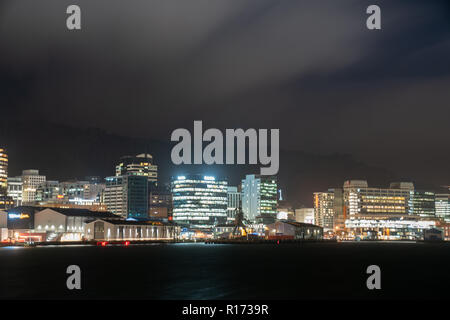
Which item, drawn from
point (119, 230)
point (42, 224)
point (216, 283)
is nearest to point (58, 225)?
point (42, 224)

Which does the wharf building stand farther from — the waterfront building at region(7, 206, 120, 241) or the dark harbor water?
the dark harbor water

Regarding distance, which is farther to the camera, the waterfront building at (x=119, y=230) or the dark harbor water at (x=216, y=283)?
the waterfront building at (x=119, y=230)

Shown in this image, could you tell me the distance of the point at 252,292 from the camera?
1918 inches

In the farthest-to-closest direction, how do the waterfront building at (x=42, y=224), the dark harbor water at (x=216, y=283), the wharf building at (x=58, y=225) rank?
the wharf building at (x=58, y=225)
the waterfront building at (x=42, y=224)
the dark harbor water at (x=216, y=283)

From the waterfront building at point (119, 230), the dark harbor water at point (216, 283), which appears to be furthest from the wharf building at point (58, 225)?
the dark harbor water at point (216, 283)

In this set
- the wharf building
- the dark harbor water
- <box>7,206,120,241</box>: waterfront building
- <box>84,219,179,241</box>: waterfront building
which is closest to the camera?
the dark harbor water

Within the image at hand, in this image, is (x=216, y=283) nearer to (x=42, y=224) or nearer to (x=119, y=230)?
(x=42, y=224)

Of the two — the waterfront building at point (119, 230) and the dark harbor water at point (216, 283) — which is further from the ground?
the dark harbor water at point (216, 283)

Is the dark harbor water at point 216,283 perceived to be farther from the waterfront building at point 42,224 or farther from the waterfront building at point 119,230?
the waterfront building at point 119,230

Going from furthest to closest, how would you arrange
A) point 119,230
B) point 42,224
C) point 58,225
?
1. point 119,230
2. point 58,225
3. point 42,224

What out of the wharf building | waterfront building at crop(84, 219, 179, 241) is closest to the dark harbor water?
the wharf building

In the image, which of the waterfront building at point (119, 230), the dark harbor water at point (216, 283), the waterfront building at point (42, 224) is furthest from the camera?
the waterfront building at point (119, 230)
